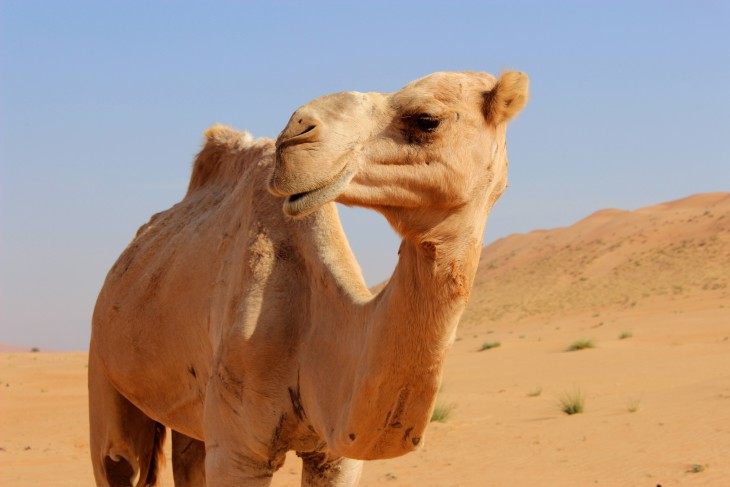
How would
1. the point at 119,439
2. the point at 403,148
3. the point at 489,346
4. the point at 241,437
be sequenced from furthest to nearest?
the point at 489,346
the point at 119,439
the point at 241,437
the point at 403,148

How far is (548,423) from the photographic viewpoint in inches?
478

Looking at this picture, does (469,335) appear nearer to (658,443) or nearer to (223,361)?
(658,443)

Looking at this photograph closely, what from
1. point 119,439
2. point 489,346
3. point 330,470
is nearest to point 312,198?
point 330,470

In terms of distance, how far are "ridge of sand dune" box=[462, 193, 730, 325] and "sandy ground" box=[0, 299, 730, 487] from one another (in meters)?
15.5

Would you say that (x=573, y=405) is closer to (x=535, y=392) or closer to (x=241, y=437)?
(x=535, y=392)

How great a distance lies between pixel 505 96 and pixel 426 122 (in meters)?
0.35

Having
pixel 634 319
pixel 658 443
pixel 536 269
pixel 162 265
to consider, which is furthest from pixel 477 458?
pixel 536 269

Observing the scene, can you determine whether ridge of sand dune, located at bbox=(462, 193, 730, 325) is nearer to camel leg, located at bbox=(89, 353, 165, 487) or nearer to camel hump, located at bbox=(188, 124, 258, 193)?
camel hump, located at bbox=(188, 124, 258, 193)

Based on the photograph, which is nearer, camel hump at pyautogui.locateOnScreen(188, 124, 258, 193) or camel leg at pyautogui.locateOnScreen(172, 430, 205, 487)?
camel hump at pyautogui.locateOnScreen(188, 124, 258, 193)

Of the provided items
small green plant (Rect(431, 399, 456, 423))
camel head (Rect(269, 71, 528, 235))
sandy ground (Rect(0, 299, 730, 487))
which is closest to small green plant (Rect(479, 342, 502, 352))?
sandy ground (Rect(0, 299, 730, 487))

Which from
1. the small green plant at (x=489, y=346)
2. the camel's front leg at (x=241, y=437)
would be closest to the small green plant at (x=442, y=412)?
the camel's front leg at (x=241, y=437)

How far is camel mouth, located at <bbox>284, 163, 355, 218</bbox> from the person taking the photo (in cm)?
296

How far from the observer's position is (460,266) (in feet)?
10.8

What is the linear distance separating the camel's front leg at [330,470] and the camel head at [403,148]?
1619mm
